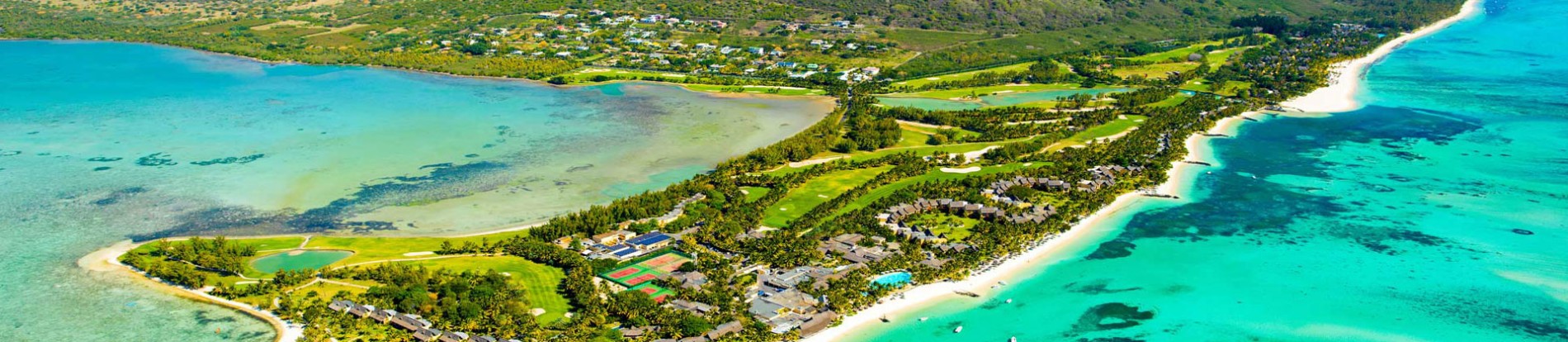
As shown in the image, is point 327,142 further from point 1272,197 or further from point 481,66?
point 1272,197

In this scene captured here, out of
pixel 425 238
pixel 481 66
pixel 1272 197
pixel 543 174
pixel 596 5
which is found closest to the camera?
pixel 425 238

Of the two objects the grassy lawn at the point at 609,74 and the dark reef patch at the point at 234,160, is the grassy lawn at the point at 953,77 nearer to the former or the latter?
the grassy lawn at the point at 609,74

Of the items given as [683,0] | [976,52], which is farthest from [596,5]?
[976,52]

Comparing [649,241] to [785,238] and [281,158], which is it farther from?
[281,158]

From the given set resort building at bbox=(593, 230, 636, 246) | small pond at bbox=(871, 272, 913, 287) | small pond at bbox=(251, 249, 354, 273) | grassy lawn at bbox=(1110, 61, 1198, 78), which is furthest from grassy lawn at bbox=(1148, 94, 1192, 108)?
small pond at bbox=(251, 249, 354, 273)

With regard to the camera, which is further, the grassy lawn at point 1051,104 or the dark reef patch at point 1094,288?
the grassy lawn at point 1051,104

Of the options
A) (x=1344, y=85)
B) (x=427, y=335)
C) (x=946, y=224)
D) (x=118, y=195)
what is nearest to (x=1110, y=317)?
(x=946, y=224)

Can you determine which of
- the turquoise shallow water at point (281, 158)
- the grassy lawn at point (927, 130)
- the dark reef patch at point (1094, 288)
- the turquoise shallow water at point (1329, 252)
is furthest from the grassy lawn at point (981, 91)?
the dark reef patch at point (1094, 288)
